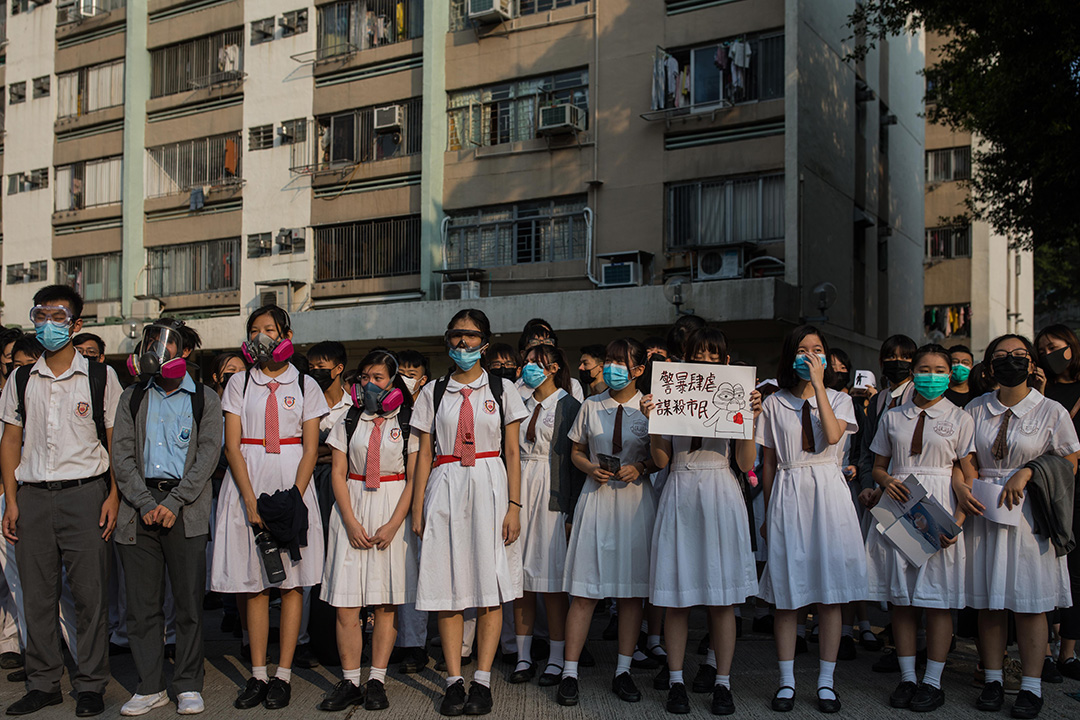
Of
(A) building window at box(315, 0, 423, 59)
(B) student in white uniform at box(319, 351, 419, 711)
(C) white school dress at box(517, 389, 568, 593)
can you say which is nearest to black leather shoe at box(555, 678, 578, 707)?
(C) white school dress at box(517, 389, 568, 593)

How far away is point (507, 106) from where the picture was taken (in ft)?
70.1

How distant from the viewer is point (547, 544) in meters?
6.52

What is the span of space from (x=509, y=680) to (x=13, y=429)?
3495 millimetres

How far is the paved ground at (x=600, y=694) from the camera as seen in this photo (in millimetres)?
5617

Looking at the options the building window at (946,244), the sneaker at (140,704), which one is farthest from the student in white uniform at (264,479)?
the building window at (946,244)

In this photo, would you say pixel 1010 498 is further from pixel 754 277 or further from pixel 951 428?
pixel 754 277

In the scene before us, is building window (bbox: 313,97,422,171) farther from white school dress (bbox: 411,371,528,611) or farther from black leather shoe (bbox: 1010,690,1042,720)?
black leather shoe (bbox: 1010,690,1042,720)

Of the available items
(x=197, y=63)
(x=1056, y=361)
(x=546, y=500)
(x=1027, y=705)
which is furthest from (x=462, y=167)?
(x=1027, y=705)

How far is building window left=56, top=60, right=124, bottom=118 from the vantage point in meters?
27.6

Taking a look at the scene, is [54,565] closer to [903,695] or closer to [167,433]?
[167,433]

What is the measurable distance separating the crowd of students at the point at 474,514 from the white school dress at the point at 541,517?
0.30m

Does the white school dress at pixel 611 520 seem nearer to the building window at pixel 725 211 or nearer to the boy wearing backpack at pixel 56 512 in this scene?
the boy wearing backpack at pixel 56 512

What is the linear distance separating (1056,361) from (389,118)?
18220 mm

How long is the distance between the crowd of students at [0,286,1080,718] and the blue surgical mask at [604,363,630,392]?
0.04ft
